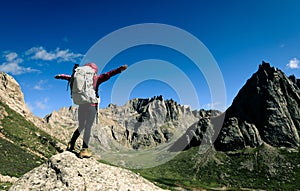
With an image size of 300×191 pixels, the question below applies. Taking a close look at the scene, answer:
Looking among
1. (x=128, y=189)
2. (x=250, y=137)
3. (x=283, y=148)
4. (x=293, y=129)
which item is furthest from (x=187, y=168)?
(x=128, y=189)

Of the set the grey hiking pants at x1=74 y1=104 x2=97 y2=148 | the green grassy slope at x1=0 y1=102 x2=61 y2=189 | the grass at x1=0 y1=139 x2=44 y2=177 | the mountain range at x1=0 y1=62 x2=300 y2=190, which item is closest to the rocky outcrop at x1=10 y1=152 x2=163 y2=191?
the grey hiking pants at x1=74 y1=104 x2=97 y2=148

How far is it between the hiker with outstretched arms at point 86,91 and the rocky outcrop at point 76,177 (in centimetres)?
83

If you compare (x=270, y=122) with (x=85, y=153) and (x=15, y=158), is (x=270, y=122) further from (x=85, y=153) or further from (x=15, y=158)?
(x=85, y=153)

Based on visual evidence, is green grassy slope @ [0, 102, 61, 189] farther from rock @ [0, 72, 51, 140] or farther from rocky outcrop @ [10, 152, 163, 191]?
rocky outcrop @ [10, 152, 163, 191]

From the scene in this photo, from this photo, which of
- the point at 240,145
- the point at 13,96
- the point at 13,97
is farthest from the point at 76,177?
the point at 240,145

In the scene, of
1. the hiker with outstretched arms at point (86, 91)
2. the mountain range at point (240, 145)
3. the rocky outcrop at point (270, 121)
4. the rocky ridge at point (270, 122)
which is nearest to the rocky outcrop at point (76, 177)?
the hiker with outstretched arms at point (86, 91)

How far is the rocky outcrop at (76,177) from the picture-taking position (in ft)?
35.8

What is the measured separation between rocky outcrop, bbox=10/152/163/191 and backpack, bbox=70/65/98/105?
8.91 feet

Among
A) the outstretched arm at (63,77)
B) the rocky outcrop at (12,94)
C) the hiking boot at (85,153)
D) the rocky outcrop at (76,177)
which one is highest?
the rocky outcrop at (12,94)

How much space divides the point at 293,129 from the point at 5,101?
178 m

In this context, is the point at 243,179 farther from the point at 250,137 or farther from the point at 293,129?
the point at 293,129

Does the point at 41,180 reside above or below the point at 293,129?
below

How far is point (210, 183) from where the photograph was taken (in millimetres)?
149500

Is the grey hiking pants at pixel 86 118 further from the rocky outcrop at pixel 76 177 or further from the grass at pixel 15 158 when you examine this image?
the grass at pixel 15 158
